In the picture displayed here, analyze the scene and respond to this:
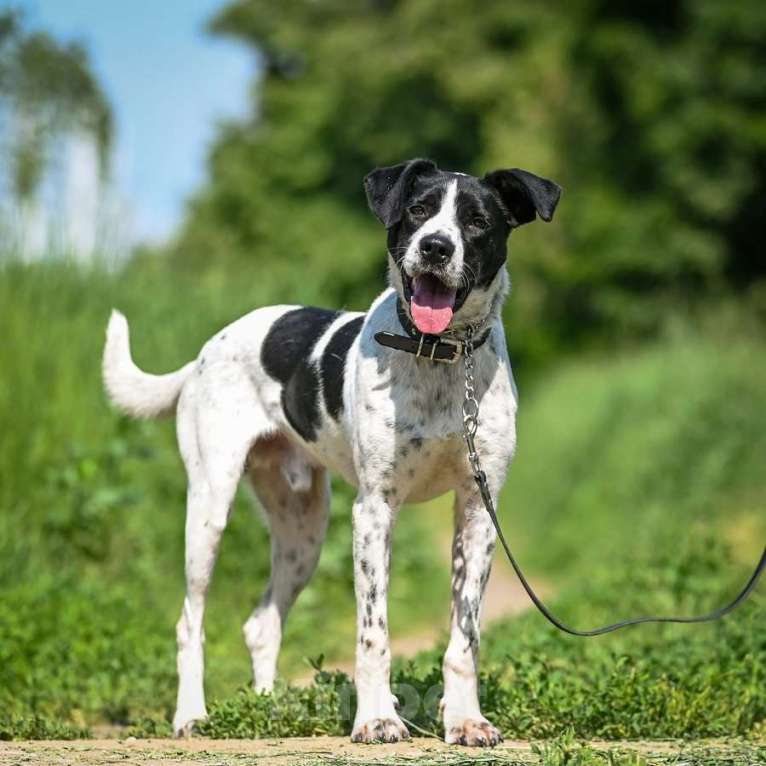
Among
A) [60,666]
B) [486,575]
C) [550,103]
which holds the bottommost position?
[60,666]

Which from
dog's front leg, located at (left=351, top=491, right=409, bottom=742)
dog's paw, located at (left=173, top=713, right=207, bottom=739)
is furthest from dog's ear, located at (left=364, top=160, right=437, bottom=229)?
dog's paw, located at (left=173, top=713, right=207, bottom=739)

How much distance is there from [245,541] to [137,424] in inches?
43.0

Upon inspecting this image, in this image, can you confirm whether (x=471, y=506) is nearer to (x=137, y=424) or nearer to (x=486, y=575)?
(x=486, y=575)

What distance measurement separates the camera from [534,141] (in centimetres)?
2603

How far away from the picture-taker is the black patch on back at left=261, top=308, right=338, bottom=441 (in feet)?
17.8

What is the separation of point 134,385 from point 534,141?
20677 mm

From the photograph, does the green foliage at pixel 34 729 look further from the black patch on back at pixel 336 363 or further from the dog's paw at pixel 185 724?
the black patch on back at pixel 336 363

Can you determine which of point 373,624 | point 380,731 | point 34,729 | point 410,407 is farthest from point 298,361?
point 34,729

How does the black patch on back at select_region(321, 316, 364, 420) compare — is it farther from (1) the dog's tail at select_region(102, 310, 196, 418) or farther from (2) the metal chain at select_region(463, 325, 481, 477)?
(1) the dog's tail at select_region(102, 310, 196, 418)

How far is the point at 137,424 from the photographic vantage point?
948 centimetres

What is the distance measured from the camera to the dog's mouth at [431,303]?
15.3ft

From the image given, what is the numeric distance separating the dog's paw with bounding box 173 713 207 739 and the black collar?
164cm

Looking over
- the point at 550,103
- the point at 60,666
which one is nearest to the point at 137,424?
the point at 60,666

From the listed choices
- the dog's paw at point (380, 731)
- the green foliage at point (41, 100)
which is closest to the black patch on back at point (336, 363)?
the dog's paw at point (380, 731)
